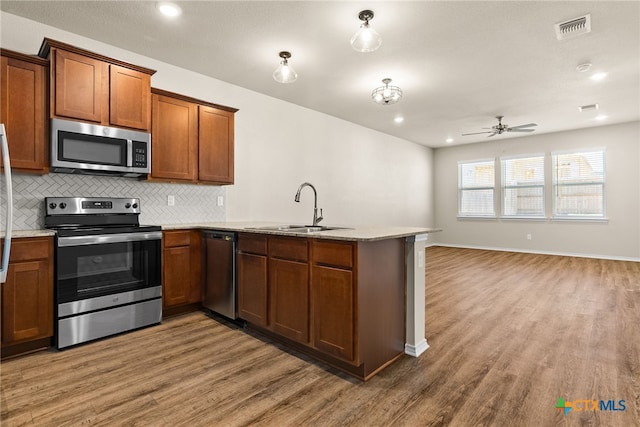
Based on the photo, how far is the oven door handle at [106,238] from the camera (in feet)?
8.10

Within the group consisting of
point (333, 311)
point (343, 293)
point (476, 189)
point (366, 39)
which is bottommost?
point (333, 311)

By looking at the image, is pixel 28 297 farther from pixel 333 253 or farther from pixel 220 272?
pixel 333 253

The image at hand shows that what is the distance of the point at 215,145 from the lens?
3.66 meters

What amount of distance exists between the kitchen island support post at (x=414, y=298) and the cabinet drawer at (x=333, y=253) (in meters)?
0.63

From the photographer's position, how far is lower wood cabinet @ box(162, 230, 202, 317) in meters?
3.13

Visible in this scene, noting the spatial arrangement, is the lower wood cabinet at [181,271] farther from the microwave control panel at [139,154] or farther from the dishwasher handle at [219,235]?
the microwave control panel at [139,154]

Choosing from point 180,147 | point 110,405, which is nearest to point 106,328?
point 110,405

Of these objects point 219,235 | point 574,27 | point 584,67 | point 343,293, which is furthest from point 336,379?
point 584,67

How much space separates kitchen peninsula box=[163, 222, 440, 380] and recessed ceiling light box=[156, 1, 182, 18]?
74.0 inches

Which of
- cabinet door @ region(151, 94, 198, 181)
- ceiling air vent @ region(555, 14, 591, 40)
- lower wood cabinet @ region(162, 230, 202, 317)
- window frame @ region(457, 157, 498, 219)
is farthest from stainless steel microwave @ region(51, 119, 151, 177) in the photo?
window frame @ region(457, 157, 498, 219)

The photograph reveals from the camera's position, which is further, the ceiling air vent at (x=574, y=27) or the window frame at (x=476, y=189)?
the window frame at (x=476, y=189)

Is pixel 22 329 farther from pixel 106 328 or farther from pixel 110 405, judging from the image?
pixel 110 405

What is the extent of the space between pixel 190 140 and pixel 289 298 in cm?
206

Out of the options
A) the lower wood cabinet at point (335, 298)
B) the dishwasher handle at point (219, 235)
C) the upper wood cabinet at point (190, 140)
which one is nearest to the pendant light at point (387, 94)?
the upper wood cabinet at point (190, 140)
